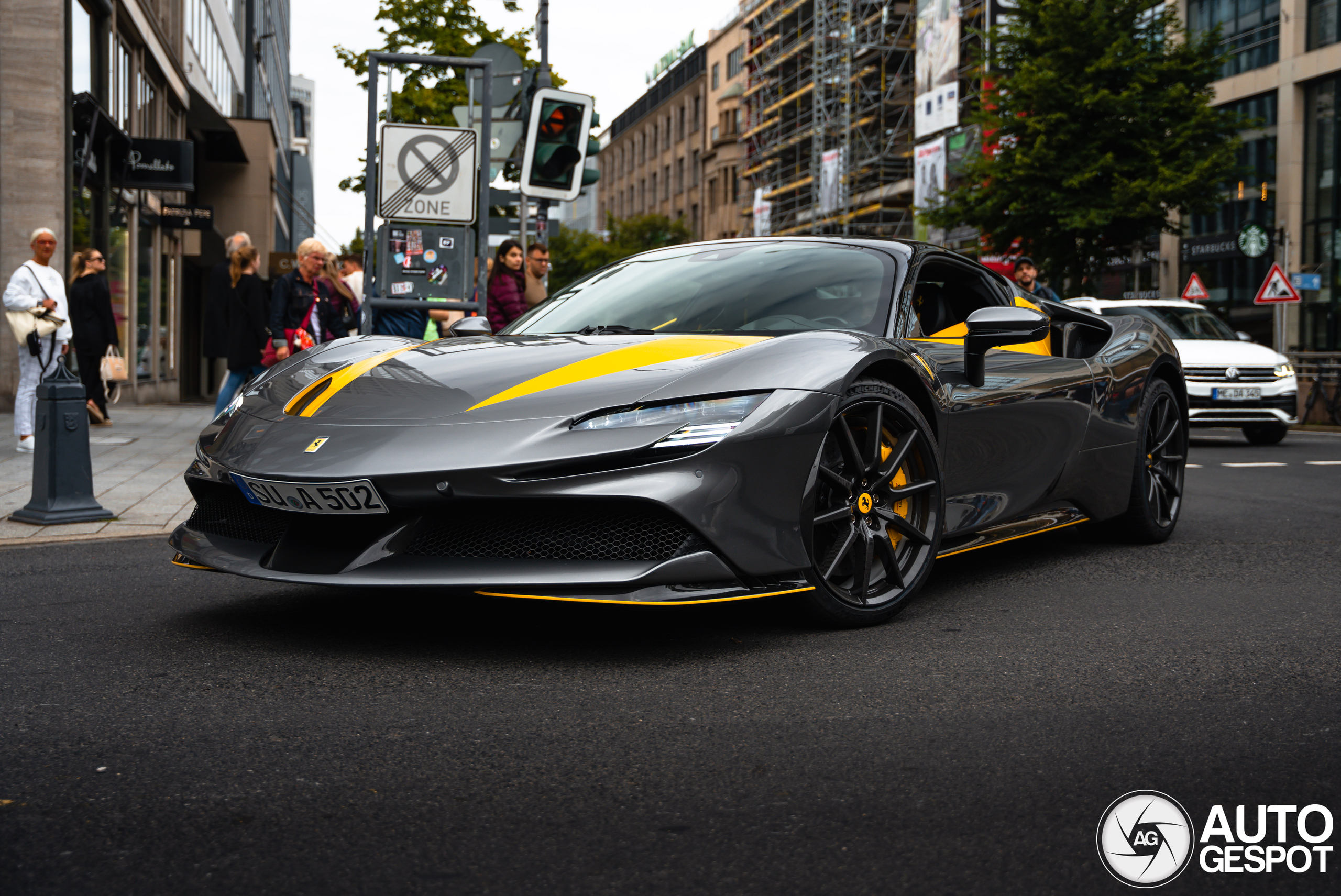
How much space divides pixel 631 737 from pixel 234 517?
1504mm

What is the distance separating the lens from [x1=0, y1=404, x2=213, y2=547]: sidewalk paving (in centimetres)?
625

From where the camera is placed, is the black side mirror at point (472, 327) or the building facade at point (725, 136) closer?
the black side mirror at point (472, 327)

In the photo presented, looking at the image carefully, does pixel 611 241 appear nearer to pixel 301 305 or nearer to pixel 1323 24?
pixel 1323 24

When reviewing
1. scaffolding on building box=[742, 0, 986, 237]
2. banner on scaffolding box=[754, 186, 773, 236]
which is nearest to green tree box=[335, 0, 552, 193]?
scaffolding on building box=[742, 0, 986, 237]

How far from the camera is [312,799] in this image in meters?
2.44

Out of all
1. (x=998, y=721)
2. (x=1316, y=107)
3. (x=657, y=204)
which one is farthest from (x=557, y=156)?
(x=657, y=204)

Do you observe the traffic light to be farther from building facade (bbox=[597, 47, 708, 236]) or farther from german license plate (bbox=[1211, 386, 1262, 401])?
building facade (bbox=[597, 47, 708, 236])

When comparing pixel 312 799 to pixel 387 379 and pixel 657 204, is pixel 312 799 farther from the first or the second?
pixel 657 204

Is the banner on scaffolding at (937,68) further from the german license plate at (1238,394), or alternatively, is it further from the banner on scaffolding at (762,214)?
the german license plate at (1238,394)

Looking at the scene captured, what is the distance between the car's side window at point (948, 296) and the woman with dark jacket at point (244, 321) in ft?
23.3

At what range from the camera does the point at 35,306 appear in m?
9.99

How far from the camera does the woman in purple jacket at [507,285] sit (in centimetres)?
992

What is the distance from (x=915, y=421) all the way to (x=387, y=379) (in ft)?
5.02

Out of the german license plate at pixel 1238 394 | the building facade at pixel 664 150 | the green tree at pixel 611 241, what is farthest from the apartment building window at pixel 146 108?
the building facade at pixel 664 150
